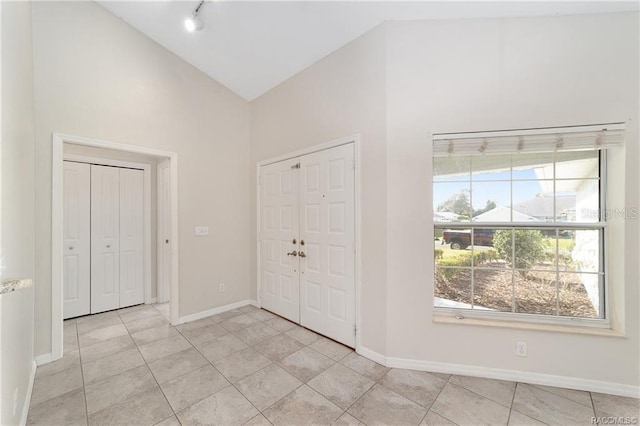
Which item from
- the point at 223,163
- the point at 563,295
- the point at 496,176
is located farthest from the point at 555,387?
the point at 223,163

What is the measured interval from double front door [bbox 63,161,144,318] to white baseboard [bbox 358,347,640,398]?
357cm

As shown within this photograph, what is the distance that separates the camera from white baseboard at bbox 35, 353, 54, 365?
2.25 meters

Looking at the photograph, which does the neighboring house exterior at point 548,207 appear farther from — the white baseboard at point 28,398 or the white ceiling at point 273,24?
the white baseboard at point 28,398

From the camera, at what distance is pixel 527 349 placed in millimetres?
1986

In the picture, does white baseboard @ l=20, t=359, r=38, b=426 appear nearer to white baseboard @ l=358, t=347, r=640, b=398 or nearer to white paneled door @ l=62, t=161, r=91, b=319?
white paneled door @ l=62, t=161, r=91, b=319

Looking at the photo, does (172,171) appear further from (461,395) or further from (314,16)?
(461,395)

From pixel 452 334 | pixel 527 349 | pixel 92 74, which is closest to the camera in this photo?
pixel 527 349

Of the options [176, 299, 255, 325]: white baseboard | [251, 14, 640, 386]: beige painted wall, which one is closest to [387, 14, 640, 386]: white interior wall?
[251, 14, 640, 386]: beige painted wall

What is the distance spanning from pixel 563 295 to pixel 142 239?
4.98 metres

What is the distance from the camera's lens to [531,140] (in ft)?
6.52

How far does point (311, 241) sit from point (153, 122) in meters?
2.32

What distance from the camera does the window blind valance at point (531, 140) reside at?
6.09 feet

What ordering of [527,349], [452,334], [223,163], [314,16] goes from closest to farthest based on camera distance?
[527,349]
[452,334]
[314,16]
[223,163]

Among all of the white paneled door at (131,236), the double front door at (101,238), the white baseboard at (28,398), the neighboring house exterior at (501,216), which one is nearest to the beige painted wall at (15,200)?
the white baseboard at (28,398)
